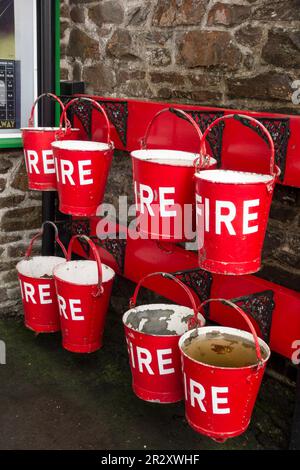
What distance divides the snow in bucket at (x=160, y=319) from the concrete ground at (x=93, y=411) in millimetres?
422

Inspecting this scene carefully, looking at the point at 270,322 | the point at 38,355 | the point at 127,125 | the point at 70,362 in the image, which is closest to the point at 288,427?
the point at 270,322

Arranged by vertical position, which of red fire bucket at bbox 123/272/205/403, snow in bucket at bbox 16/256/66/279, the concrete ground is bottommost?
the concrete ground

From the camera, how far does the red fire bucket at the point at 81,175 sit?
268 centimetres

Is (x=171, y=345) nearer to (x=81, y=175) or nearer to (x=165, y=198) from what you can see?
(x=165, y=198)

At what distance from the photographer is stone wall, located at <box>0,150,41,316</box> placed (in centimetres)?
360

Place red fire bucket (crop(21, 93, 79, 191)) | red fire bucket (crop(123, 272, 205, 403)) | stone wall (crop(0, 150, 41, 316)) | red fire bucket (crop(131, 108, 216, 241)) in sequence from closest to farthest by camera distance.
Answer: red fire bucket (crop(131, 108, 216, 241)), red fire bucket (crop(123, 272, 205, 403)), red fire bucket (crop(21, 93, 79, 191)), stone wall (crop(0, 150, 41, 316))

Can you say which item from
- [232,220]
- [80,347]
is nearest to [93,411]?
[80,347]

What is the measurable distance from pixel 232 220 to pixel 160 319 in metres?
0.94

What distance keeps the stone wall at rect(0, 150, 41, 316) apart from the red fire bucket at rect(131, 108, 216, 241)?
1.48 metres

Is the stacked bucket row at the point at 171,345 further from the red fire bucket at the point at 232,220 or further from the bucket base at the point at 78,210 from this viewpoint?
the bucket base at the point at 78,210

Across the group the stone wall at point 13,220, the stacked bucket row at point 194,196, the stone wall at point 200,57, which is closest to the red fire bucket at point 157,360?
the stacked bucket row at point 194,196

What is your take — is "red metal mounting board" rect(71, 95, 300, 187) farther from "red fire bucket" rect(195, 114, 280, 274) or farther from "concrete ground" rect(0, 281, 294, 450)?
"concrete ground" rect(0, 281, 294, 450)

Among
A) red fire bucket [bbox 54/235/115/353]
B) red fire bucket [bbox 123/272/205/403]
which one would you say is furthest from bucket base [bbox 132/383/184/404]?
red fire bucket [bbox 54/235/115/353]

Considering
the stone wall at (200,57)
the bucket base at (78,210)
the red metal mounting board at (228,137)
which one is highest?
the stone wall at (200,57)
